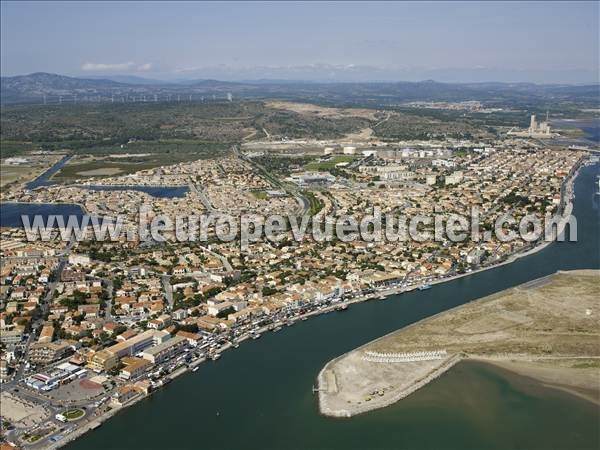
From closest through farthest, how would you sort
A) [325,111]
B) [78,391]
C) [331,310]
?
[78,391], [331,310], [325,111]

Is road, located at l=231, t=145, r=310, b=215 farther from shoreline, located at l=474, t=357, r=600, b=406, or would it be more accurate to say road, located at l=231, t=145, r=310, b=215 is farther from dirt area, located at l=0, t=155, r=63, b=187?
shoreline, located at l=474, t=357, r=600, b=406

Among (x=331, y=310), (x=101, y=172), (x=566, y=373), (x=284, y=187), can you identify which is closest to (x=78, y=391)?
(x=331, y=310)

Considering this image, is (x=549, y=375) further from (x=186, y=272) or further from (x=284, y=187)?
(x=284, y=187)

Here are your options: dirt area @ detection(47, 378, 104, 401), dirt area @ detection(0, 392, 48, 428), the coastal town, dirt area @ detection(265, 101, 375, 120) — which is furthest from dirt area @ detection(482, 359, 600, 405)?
dirt area @ detection(265, 101, 375, 120)

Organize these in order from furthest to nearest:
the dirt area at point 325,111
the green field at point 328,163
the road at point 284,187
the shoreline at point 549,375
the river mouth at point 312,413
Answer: the dirt area at point 325,111
the green field at point 328,163
the road at point 284,187
the shoreline at point 549,375
the river mouth at point 312,413

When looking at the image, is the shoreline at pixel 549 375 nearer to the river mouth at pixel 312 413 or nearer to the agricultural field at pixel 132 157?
the river mouth at pixel 312 413

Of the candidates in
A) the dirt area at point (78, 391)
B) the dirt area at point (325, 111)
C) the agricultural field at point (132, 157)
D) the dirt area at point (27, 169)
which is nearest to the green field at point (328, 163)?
the agricultural field at point (132, 157)
